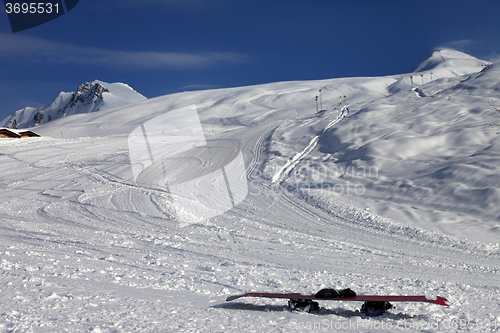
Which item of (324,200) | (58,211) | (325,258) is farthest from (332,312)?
(58,211)

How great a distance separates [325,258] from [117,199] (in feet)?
24.7

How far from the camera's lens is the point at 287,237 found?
7.41m

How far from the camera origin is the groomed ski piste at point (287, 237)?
361cm

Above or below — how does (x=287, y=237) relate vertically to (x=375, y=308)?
below

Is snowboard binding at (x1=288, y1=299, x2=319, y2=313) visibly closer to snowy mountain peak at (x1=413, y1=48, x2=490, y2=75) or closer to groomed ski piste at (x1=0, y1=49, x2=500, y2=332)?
groomed ski piste at (x1=0, y1=49, x2=500, y2=332)

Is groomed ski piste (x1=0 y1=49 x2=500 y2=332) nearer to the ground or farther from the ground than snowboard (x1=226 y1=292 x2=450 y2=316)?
nearer to the ground

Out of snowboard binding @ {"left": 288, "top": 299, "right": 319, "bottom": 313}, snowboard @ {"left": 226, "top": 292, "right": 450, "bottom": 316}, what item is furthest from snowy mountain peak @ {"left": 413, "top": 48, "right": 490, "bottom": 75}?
snowboard binding @ {"left": 288, "top": 299, "right": 319, "bottom": 313}

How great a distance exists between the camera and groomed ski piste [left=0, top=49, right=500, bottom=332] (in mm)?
3609

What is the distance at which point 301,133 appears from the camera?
19.8 meters

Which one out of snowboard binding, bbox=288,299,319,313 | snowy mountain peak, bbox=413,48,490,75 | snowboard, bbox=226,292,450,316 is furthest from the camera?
snowy mountain peak, bbox=413,48,490,75

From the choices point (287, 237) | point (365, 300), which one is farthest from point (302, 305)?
point (287, 237)

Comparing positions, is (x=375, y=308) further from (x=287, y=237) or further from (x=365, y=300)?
(x=287, y=237)

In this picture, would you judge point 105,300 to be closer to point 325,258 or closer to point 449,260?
point 325,258

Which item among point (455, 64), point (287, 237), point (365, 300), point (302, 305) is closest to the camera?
point (365, 300)
